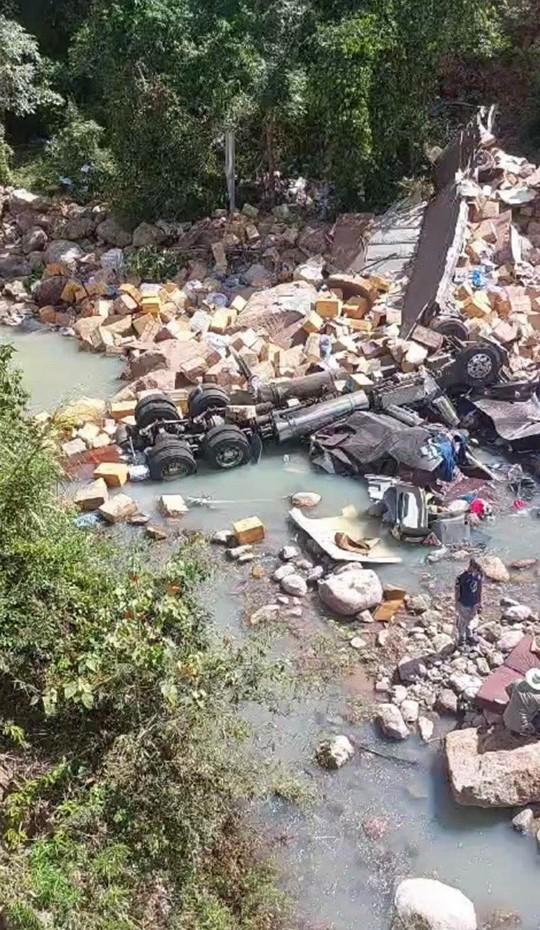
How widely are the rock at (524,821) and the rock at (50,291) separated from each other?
11.7m

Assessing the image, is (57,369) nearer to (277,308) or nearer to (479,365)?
(277,308)

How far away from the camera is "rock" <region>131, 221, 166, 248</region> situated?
1585cm

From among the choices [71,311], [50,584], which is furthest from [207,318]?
[50,584]

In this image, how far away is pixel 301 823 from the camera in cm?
632

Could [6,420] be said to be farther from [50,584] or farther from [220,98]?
[220,98]

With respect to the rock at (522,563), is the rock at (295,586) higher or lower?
lower

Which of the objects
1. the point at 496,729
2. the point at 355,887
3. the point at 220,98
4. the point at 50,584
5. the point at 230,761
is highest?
the point at 220,98

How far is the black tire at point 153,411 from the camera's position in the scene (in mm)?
10516

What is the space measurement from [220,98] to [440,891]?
1307 cm

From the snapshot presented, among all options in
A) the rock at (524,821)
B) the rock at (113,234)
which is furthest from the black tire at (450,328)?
the rock at (113,234)

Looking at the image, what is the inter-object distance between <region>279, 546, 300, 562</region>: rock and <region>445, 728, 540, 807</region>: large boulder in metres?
2.91

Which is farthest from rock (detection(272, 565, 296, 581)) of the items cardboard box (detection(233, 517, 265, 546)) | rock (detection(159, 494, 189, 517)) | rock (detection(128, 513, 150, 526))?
rock (detection(128, 513, 150, 526))

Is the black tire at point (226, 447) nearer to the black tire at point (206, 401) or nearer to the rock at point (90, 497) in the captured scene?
the black tire at point (206, 401)

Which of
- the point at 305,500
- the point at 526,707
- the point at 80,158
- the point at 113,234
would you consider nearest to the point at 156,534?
the point at 305,500
